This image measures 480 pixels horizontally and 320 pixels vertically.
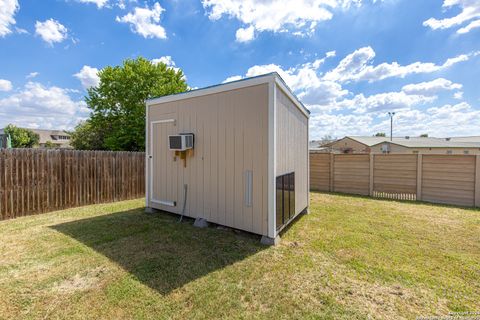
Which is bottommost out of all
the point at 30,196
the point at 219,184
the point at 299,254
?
the point at 299,254

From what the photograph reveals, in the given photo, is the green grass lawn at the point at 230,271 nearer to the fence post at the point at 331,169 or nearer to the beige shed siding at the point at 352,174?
the beige shed siding at the point at 352,174

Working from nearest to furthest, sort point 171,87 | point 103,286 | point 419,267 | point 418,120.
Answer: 1. point 103,286
2. point 419,267
3. point 171,87
4. point 418,120

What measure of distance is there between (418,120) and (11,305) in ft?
105

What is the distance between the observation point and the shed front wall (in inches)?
131

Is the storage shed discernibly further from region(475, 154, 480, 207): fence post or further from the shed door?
region(475, 154, 480, 207): fence post

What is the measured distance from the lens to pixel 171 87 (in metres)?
13.2

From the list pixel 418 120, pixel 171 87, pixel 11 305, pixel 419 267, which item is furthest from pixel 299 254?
pixel 418 120

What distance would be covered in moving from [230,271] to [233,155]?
1778 mm

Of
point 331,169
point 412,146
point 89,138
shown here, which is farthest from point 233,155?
point 412,146

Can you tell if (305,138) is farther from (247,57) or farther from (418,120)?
(418,120)

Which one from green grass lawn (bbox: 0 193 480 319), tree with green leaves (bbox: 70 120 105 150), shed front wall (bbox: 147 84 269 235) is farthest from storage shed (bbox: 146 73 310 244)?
tree with green leaves (bbox: 70 120 105 150)

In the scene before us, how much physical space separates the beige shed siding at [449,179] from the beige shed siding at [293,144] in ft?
13.6

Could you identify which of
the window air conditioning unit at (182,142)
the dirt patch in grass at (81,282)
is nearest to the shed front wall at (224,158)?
the window air conditioning unit at (182,142)

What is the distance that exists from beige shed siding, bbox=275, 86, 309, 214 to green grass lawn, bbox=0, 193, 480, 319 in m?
0.93
